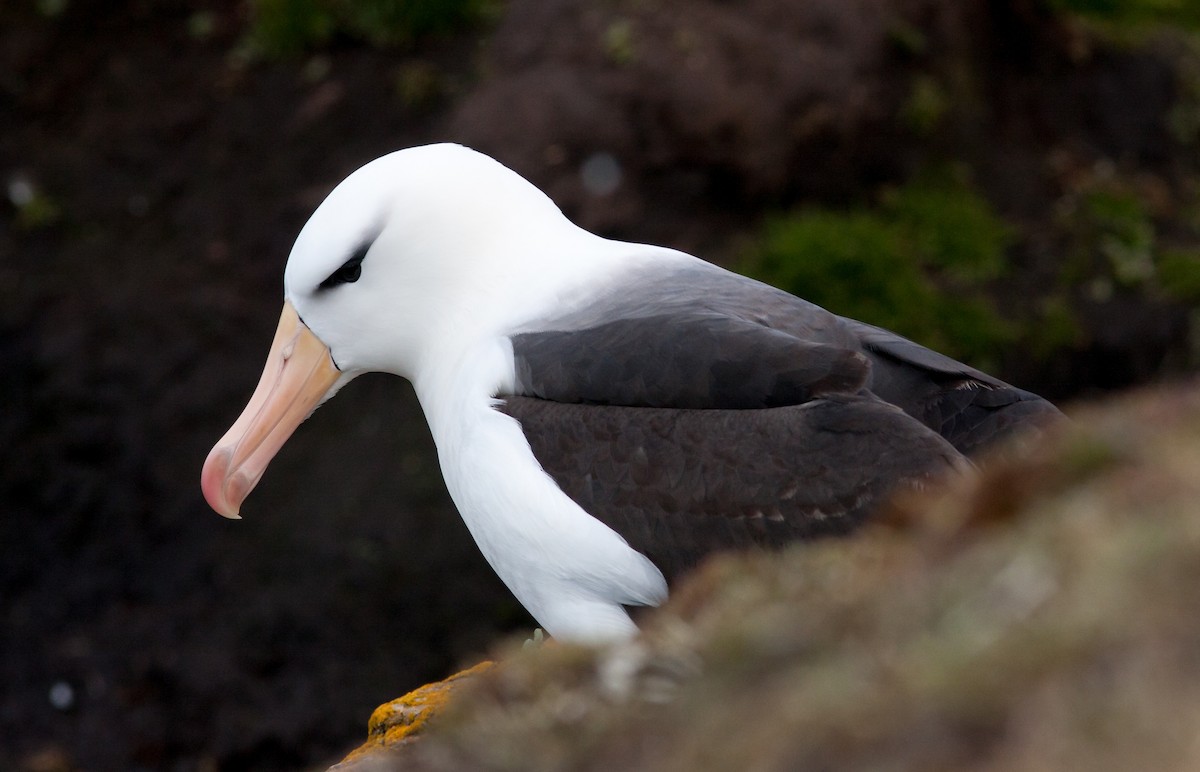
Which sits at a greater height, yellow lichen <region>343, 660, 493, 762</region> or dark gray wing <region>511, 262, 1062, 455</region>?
dark gray wing <region>511, 262, 1062, 455</region>

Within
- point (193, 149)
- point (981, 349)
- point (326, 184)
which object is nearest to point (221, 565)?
point (326, 184)

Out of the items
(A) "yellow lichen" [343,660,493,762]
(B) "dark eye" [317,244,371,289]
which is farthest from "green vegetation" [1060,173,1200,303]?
(A) "yellow lichen" [343,660,493,762]

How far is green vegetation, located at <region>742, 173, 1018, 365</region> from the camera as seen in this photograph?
6973 mm

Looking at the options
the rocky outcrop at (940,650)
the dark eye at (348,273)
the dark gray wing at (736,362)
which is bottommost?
the dark gray wing at (736,362)

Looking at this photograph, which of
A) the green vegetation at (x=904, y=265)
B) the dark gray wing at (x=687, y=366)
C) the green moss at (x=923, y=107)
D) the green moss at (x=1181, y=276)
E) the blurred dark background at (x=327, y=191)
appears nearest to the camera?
the dark gray wing at (x=687, y=366)

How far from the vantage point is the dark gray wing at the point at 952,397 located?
317 centimetres

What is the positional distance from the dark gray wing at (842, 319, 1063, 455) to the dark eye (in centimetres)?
136

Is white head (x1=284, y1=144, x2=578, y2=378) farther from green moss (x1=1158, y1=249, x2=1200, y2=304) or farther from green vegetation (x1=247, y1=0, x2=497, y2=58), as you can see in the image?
green moss (x1=1158, y1=249, x2=1200, y2=304)

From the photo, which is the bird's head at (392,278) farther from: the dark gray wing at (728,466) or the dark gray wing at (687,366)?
the dark gray wing at (728,466)

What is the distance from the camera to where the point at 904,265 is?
7.16 m

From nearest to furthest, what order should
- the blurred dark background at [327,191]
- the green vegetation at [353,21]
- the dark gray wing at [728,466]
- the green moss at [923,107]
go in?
the dark gray wing at [728,466]
the blurred dark background at [327,191]
the green moss at [923,107]
the green vegetation at [353,21]

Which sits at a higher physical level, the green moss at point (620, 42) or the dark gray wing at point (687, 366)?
the dark gray wing at point (687, 366)

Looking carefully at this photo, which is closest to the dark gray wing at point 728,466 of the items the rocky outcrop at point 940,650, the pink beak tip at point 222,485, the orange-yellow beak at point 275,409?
the orange-yellow beak at point 275,409

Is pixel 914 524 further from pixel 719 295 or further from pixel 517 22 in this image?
pixel 517 22
